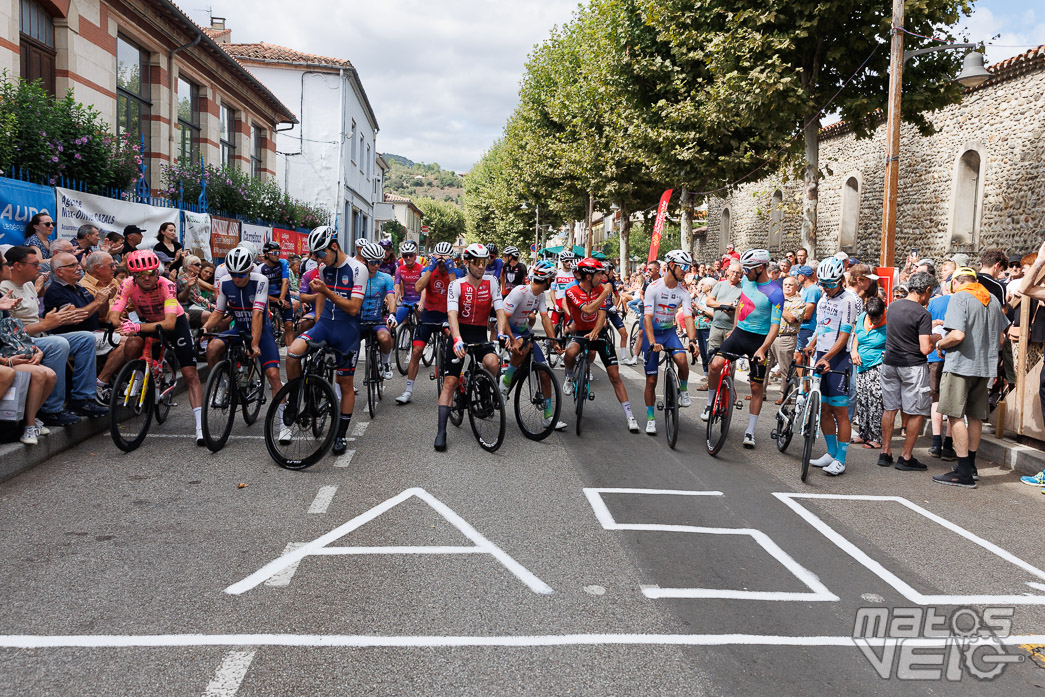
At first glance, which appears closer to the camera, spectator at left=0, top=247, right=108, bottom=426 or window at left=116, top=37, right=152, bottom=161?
spectator at left=0, top=247, right=108, bottom=426

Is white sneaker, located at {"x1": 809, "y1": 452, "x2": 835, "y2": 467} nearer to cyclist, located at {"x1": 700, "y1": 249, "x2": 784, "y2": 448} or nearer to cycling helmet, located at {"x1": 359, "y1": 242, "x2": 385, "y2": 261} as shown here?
cyclist, located at {"x1": 700, "y1": 249, "x2": 784, "y2": 448}

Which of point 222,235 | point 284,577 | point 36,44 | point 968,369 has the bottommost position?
point 284,577

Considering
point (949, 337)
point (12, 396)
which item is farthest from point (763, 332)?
point (12, 396)

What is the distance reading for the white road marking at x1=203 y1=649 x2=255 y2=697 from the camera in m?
3.20

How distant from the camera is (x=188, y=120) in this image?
2273 centimetres

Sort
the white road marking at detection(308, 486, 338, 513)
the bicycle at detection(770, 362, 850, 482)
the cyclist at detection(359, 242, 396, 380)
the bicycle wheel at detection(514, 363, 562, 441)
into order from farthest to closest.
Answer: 1. the cyclist at detection(359, 242, 396, 380)
2. the bicycle wheel at detection(514, 363, 562, 441)
3. the bicycle at detection(770, 362, 850, 482)
4. the white road marking at detection(308, 486, 338, 513)

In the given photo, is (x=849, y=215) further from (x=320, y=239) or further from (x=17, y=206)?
(x=17, y=206)

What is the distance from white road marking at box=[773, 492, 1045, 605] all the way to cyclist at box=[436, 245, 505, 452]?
3102mm

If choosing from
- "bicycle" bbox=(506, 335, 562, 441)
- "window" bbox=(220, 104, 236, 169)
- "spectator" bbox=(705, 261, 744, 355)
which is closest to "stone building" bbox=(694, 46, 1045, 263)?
"spectator" bbox=(705, 261, 744, 355)

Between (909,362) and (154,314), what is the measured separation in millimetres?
7046

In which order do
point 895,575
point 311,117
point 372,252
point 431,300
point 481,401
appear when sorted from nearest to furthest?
point 895,575 < point 481,401 < point 372,252 < point 431,300 < point 311,117

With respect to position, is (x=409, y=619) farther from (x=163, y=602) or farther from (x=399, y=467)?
(x=399, y=467)

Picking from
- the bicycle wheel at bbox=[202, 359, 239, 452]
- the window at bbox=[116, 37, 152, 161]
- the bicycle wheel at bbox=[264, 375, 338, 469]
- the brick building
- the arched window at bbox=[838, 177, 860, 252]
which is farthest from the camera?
the arched window at bbox=[838, 177, 860, 252]

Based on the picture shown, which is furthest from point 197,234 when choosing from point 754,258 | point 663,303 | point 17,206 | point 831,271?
point 831,271
